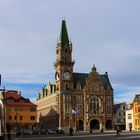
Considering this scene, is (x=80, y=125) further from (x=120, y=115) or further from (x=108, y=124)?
(x=120, y=115)

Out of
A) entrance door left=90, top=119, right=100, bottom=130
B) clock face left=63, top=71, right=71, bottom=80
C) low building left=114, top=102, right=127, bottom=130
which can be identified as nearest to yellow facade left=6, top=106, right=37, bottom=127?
clock face left=63, top=71, right=71, bottom=80

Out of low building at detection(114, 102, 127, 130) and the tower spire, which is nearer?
the tower spire

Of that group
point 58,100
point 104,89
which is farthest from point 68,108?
point 104,89

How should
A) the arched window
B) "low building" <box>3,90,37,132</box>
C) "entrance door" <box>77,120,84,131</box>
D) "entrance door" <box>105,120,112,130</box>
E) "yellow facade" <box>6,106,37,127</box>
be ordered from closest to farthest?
"low building" <box>3,90,37,132</box> → "yellow facade" <box>6,106,37,127</box> → "entrance door" <box>77,120,84,131</box> → the arched window → "entrance door" <box>105,120,112,130</box>

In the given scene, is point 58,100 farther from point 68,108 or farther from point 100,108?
point 100,108

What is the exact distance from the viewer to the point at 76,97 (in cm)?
15300

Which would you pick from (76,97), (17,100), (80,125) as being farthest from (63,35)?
(17,100)

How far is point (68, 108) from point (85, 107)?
5987mm

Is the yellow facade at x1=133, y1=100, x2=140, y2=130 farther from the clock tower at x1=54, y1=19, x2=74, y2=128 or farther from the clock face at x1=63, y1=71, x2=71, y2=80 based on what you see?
the clock face at x1=63, y1=71, x2=71, y2=80

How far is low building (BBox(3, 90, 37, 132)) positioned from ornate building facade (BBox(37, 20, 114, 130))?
18.6m

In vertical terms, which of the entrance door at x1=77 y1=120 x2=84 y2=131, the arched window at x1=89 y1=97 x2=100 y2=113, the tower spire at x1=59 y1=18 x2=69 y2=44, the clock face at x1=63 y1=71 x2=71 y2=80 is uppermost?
the tower spire at x1=59 y1=18 x2=69 y2=44

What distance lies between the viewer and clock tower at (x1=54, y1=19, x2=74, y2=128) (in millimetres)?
149500

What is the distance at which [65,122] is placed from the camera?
149125mm

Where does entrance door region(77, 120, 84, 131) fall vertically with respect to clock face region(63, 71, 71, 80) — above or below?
below
